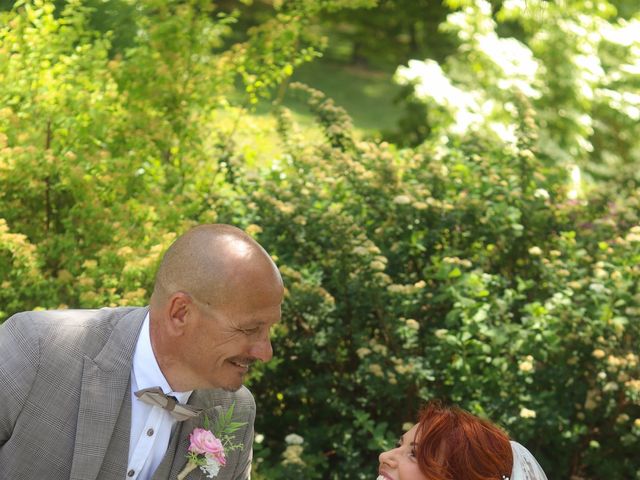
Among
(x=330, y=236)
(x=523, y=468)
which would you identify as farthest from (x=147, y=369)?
(x=330, y=236)

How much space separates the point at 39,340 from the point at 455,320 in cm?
262

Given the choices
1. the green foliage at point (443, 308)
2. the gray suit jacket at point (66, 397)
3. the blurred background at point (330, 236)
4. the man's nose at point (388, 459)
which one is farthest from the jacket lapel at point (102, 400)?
the green foliage at point (443, 308)

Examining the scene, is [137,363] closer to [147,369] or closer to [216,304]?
[147,369]

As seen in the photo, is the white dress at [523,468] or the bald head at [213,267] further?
the white dress at [523,468]

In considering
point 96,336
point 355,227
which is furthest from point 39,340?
point 355,227

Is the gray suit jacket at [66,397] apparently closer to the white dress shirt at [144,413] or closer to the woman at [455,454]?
the white dress shirt at [144,413]

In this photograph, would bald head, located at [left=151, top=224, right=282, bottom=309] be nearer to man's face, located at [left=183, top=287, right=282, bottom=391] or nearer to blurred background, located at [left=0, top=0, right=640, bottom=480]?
man's face, located at [left=183, top=287, right=282, bottom=391]

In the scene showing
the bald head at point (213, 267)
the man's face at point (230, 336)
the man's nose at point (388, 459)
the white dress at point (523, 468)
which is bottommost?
the man's nose at point (388, 459)

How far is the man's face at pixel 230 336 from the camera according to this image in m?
2.70

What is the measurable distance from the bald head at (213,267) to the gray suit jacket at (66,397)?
243 mm

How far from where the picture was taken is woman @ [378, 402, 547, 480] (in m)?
3.05

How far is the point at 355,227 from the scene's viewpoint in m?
5.15

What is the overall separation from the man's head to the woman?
0.64 m

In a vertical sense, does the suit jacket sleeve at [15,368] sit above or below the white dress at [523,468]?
above
